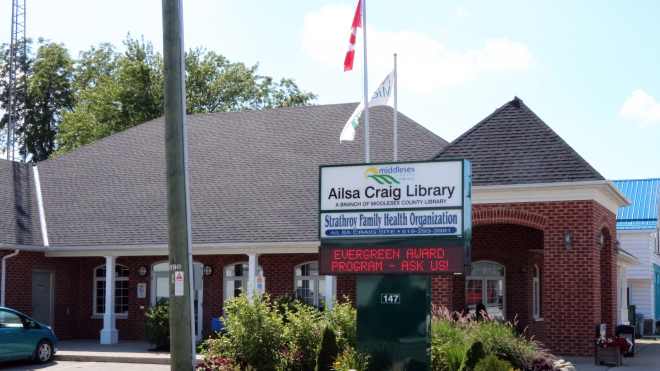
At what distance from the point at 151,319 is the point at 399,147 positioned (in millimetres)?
9469

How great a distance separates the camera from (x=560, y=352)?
59.3 feet

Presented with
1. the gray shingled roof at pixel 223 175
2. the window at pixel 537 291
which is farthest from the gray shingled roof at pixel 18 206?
the window at pixel 537 291

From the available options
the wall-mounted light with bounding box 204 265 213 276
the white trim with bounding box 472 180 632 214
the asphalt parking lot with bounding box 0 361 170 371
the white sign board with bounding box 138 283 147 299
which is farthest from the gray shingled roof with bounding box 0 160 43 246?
the white trim with bounding box 472 180 632 214

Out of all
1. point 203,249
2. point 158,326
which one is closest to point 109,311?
point 203,249

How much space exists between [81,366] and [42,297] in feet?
24.1

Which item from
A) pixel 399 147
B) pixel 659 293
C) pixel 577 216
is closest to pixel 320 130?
pixel 399 147

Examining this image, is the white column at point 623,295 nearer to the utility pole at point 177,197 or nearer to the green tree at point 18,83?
the utility pole at point 177,197

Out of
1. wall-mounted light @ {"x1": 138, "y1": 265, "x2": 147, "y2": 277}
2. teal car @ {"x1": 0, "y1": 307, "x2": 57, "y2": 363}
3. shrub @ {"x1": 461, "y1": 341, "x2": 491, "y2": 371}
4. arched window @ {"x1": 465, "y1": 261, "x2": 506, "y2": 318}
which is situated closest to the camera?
shrub @ {"x1": 461, "y1": 341, "x2": 491, "y2": 371}

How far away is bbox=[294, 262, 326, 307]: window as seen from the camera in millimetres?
23422

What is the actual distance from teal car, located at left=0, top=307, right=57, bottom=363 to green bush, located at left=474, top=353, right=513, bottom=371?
1111 cm

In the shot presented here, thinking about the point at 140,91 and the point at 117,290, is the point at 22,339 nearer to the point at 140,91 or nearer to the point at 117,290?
the point at 117,290

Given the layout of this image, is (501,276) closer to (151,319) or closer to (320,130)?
(320,130)

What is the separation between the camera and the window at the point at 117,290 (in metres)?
25.9

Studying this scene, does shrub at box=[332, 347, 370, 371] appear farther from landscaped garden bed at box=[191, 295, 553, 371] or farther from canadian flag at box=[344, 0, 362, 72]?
canadian flag at box=[344, 0, 362, 72]
